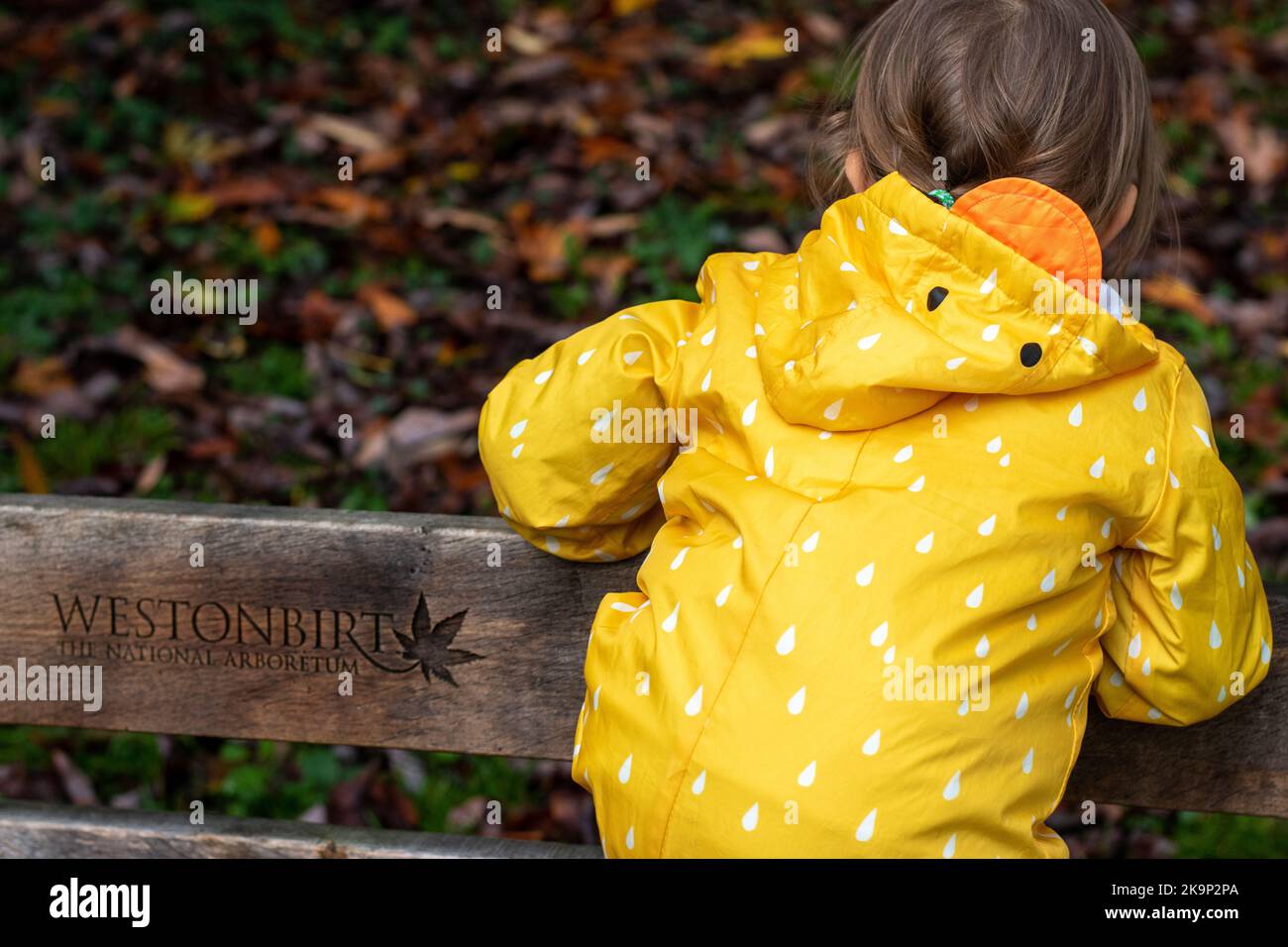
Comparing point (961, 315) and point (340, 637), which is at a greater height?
point (961, 315)

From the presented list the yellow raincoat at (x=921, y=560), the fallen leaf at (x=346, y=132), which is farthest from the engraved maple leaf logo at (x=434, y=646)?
the fallen leaf at (x=346, y=132)

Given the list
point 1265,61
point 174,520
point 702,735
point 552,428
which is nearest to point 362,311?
point 174,520

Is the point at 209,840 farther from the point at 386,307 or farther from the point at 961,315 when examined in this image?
the point at 386,307

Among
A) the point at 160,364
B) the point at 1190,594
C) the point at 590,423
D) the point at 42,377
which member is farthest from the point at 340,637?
the point at 42,377

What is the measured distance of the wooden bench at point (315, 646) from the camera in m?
1.91

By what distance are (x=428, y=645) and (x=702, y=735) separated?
0.55m

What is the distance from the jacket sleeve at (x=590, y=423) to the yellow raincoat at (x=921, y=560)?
0.09m

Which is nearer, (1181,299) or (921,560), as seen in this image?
(921,560)

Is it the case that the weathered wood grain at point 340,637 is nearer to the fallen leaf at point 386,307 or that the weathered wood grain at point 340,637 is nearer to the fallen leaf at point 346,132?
the fallen leaf at point 386,307

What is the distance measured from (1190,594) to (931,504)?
32 cm

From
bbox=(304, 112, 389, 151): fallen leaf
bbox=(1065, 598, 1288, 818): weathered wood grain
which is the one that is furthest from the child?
bbox=(304, 112, 389, 151): fallen leaf

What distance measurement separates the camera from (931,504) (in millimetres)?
1527

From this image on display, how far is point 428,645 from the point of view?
1974 millimetres
